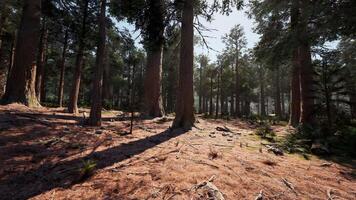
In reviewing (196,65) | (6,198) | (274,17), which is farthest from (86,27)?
(196,65)

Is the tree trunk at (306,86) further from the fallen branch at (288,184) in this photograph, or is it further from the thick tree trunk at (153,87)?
the thick tree trunk at (153,87)

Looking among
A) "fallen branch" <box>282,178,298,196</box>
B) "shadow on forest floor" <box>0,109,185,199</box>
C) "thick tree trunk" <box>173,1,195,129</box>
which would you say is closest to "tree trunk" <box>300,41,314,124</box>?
"thick tree trunk" <box>173,1,195,129</box>

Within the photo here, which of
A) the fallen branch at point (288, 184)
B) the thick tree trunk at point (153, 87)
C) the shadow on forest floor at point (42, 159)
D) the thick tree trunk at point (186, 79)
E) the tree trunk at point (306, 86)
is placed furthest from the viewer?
the thick tree trunk at point (153, 87)

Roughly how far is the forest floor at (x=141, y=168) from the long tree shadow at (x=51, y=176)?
0.01 m

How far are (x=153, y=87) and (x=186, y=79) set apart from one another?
326 cm

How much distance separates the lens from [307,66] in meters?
9.82

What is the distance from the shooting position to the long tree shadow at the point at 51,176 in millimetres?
3147

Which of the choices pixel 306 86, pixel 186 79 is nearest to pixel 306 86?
pixel 306 86

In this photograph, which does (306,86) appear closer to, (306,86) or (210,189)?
(306,86)

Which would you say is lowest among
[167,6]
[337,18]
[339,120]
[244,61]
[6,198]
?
[6,198]

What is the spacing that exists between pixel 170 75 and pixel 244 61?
37.0 ft

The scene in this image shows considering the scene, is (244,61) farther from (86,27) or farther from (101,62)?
(101,62)

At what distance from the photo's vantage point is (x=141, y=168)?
3992 mm

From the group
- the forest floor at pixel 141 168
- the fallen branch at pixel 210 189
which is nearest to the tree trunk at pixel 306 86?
the forest floor at pixel 141 168
